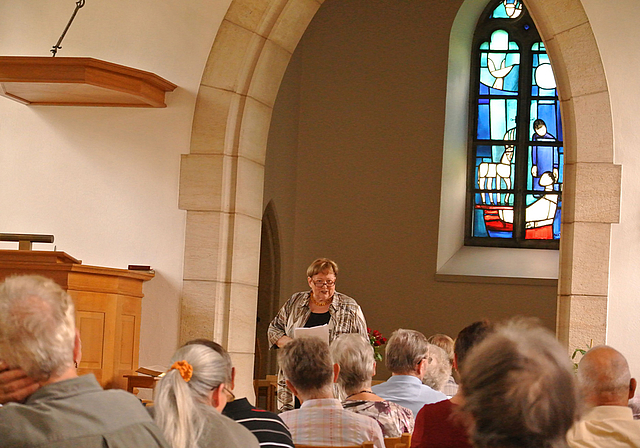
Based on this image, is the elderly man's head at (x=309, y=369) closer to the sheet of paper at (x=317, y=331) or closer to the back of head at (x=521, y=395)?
the sheet of paper at (x=317, y=331)

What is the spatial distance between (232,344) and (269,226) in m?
4.18

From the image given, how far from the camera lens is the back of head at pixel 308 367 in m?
3.06

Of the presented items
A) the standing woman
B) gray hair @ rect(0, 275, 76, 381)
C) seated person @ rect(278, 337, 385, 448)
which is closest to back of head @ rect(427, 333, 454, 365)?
the standing woman

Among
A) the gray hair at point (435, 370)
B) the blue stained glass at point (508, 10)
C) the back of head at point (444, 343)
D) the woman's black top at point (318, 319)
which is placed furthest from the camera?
the blue stained glass at point (508, 10)

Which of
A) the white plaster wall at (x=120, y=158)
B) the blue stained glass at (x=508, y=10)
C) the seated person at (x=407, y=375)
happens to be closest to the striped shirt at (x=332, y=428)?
the seated person at (x=407, y=375)

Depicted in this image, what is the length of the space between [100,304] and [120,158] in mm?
1179

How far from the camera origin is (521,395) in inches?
50.5

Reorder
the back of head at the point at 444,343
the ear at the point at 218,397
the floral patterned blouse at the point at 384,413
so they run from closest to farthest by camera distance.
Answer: the ear at the point at 218,397, the floral patterned blouse at the point at 384,413, the back of head at the point at 444,343

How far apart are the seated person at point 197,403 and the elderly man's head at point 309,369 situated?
610 millimetres

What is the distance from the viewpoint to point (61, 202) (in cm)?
589

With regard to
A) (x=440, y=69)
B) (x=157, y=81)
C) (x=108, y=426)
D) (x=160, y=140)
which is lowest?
(x=108, y=426)

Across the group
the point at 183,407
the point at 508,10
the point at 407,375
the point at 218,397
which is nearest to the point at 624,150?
the point at 407,375

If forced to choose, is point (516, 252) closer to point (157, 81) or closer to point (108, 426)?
point (157, 81)

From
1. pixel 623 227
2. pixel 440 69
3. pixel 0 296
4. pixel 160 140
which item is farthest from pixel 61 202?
pixel 440 69
